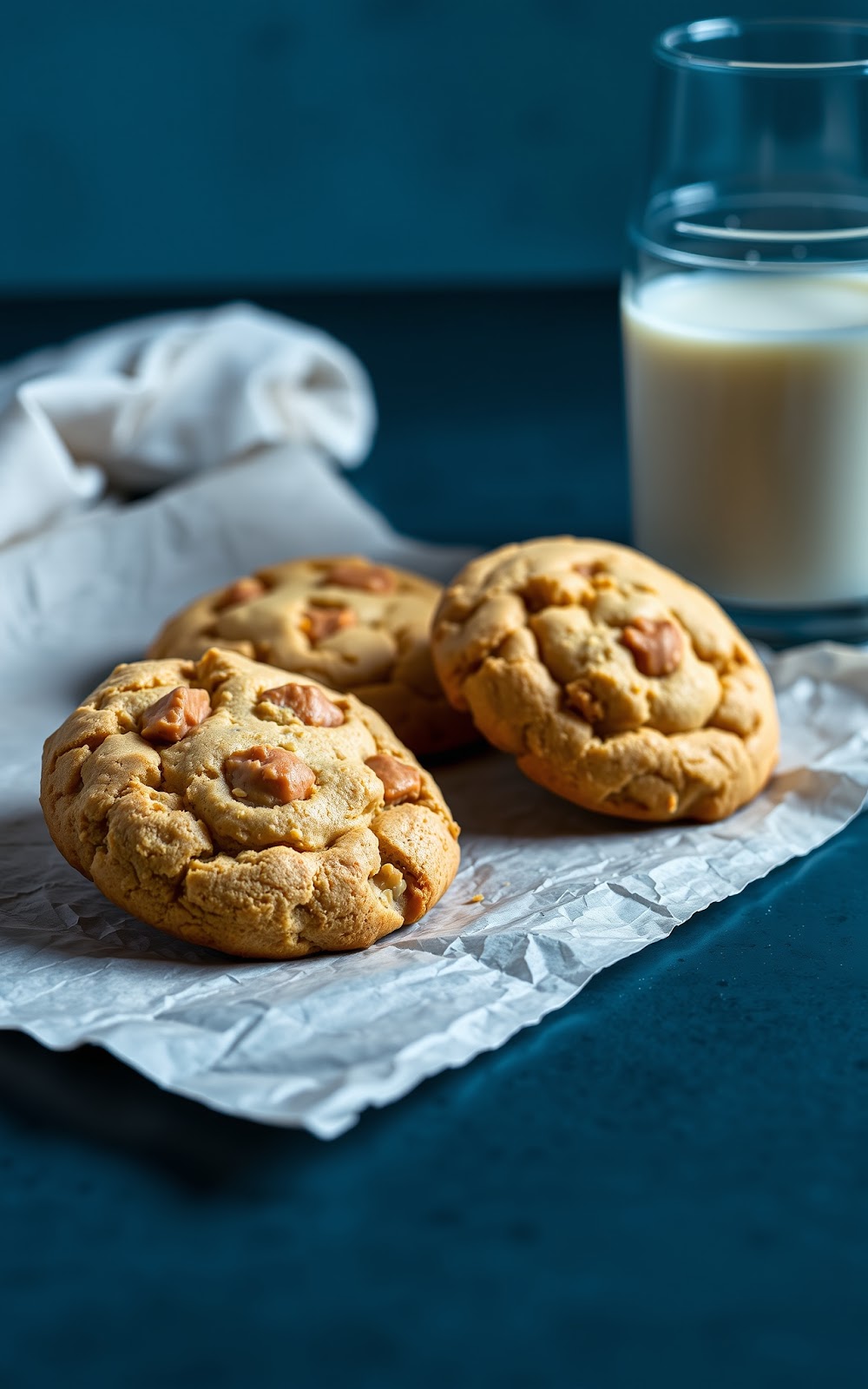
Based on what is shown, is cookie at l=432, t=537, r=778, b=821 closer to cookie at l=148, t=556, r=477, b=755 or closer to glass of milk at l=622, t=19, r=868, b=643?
cookie at l=148, t=556, r=477, b=755

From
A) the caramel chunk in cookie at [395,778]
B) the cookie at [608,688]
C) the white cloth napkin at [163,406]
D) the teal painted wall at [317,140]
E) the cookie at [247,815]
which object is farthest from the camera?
the teal painted wall at [317,140]

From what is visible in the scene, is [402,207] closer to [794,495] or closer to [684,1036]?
[794,495]

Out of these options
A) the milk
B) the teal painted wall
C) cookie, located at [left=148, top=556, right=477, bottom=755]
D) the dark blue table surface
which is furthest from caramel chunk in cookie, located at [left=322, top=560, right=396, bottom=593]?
the teal painted wall

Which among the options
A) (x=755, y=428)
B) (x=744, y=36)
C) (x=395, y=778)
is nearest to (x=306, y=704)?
(x=395, y=778)

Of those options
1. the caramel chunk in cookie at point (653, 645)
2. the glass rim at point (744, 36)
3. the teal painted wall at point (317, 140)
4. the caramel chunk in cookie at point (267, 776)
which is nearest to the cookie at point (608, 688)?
the caramel chunk in cookie at point (653, 645)

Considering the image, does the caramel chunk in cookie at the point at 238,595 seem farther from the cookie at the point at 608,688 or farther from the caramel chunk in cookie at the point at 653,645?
the caramel chunk in cookie at the point at 653,645
